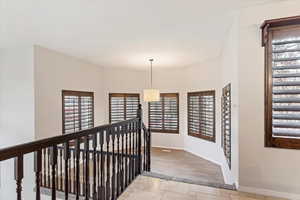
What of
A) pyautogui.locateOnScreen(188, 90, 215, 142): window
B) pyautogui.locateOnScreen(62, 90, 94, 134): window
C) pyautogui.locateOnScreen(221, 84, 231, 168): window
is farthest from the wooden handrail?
pyautogui.locateOnScreen(188, 90, 215, 142): window

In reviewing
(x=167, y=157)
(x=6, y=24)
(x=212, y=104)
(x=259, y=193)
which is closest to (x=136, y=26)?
(x=6, y=24)

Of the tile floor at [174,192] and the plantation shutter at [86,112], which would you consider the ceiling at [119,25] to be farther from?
the tile floor at [174,192]

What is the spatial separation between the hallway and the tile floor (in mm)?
1425

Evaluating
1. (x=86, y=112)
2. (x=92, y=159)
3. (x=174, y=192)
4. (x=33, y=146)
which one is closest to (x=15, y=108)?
(x=86, y=112)

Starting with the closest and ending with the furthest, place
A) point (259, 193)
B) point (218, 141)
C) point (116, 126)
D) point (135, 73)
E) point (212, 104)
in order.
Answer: point (116, 126) → point (259, 193) → point (218, 141) → point (212, 104) → point (135, 73)

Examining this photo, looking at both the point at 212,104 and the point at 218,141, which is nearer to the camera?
the point at 218,141

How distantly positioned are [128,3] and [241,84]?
1825 mm

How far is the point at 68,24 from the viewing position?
2908 millimetres

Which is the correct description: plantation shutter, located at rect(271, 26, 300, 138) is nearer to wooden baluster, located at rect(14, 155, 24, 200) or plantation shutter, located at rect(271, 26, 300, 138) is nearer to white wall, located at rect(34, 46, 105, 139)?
wooden baluster, located at rect(14, 155, 24, 200)

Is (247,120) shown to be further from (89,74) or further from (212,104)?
(89,74)

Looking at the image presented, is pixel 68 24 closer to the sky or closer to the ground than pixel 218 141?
closer to the sky

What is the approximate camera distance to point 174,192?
2451 millimetres

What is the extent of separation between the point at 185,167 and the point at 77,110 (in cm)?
353

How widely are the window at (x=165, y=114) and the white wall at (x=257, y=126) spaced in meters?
4.31
